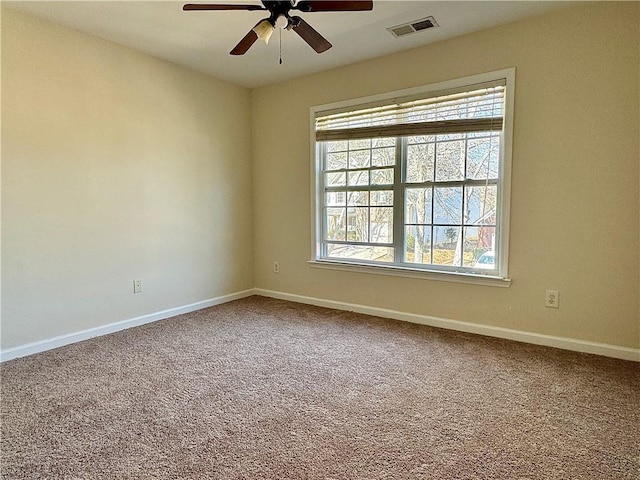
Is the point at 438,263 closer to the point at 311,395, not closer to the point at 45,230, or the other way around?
the point at 311,395

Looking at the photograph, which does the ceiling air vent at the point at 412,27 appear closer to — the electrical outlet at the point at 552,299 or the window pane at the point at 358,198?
the window pane at the point at 358,198

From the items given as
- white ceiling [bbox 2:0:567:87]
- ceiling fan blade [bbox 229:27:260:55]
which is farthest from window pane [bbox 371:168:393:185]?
ceiling fan blade [bbox 229:27:260:55]

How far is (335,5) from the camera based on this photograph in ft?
6.49

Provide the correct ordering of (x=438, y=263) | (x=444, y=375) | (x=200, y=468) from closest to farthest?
(x=200, y=468)
(x=444, y=375)
(x=438, y=263)

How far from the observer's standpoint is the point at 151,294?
141 inches

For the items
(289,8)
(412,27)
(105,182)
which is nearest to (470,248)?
(412,27)

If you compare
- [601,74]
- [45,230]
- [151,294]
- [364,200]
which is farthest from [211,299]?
[601,74]

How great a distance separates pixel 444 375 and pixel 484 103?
7.19 feet

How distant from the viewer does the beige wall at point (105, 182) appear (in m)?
2.69

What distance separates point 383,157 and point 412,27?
3.74 feet

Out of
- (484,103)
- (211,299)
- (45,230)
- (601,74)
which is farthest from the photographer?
(211,299)

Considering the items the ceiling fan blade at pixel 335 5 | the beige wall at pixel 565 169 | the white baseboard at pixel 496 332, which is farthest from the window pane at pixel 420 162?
the ceiling fan blade at pixel 335 5

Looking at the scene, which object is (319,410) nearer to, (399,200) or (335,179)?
(399,200)

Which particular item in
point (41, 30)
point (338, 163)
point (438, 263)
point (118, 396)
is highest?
point (41, 30)
